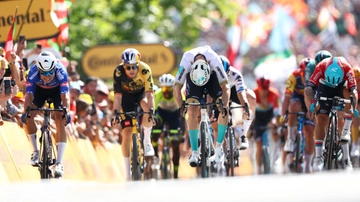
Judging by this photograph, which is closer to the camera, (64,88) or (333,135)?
(64,88)

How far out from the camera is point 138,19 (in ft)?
123

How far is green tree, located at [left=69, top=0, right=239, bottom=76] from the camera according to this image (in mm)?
35375

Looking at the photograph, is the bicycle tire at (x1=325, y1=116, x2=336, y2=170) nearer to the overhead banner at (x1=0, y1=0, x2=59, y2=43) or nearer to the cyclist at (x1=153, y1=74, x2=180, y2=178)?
the cyclist at (x1=153, y1=74, x2=180, y2=178)

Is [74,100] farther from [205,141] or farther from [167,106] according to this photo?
[205,141]

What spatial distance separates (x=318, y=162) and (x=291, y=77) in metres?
2.86

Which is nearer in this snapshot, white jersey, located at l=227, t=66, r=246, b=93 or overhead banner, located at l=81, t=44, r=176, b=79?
white jersey, located at l=227, t=66, r=246, b=93

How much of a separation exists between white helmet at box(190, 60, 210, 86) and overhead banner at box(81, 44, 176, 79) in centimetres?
1370

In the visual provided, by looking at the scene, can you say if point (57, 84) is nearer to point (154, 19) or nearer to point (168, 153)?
point (168, 153)

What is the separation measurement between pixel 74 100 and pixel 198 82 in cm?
453

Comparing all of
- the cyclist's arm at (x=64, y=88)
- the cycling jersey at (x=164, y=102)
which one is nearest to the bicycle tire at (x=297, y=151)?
the cycling jersey at (x=164, y=102)

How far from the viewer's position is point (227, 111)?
49.4 feet

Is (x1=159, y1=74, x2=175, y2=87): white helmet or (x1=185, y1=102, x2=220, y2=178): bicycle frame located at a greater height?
(x1=159, y1=74, x2=175, y2=87): white helmet

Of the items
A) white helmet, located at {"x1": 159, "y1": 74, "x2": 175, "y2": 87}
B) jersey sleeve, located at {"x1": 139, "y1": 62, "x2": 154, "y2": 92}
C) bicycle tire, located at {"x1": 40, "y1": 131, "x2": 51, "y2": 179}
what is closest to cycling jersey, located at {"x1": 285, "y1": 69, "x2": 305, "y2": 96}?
white helmet, located at {"x1": 159, "y1": 74, "x2": 175, "y2": 87}

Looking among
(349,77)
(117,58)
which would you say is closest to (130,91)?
(349,77)
